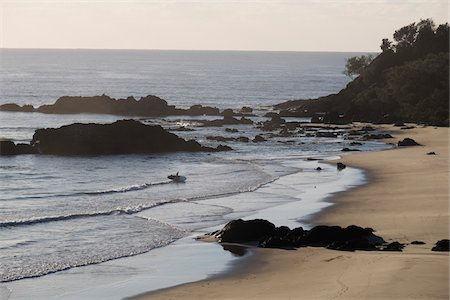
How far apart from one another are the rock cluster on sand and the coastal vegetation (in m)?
53.9

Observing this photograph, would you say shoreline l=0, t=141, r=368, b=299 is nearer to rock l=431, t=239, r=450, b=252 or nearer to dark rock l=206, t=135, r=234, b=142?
rock l=431, t=239, r=450, b=252

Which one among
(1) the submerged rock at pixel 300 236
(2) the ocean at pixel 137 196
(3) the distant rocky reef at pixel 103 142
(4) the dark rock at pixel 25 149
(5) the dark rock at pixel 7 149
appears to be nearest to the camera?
(1) the submerged rock at pixel 300 236

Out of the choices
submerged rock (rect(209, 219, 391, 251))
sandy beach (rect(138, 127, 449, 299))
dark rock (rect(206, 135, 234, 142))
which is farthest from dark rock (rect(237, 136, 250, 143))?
submerged rock (rect(209, 219, 391, 251))

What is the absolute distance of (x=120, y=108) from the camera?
331 ft

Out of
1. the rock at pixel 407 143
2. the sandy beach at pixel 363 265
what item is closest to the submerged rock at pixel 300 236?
the sandy beach at pixel 363 265

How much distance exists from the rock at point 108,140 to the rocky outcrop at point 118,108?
108 feet

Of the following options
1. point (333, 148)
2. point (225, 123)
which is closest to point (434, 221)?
point (333, 148)

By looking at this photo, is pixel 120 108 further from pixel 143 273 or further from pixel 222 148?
pixel 143 273

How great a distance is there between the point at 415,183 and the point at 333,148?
2296 centimetres

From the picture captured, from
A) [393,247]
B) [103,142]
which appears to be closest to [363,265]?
[393,247]

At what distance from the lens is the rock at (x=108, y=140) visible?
61406mm

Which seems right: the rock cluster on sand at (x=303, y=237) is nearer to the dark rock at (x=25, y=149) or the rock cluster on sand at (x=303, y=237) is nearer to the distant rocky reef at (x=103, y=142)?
the distant rocky reef at (x=103, y=142)

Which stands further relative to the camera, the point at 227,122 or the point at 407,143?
the point at 227,122

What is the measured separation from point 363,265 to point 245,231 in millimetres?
5951
